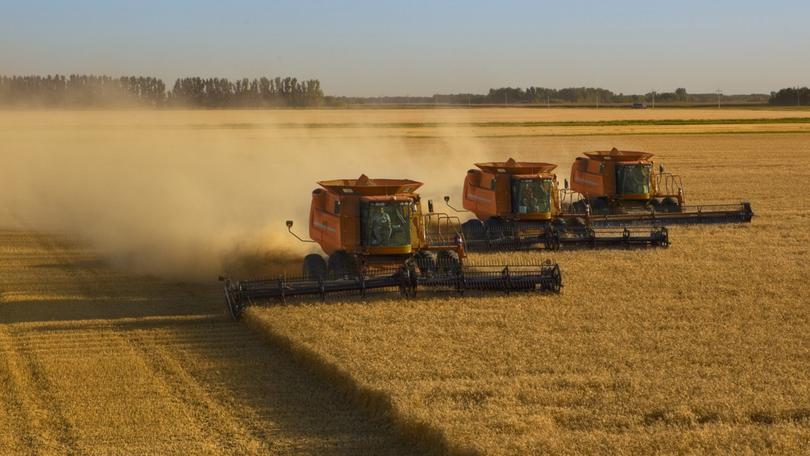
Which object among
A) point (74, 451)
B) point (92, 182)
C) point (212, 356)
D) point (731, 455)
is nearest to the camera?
point (731, 455)

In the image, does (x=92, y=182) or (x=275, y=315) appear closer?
(x=275, y=315)

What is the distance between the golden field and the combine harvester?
0.50 m

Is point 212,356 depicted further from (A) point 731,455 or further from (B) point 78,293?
(A) point 731,455

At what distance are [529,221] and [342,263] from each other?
7396 millimetres

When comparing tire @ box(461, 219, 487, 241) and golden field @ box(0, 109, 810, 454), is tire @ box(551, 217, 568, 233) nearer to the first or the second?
tire @ box(461, 219, 487, 241)

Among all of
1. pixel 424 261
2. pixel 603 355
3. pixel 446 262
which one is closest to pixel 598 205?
pixel 446 262

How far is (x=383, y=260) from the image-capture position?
18.2 metres

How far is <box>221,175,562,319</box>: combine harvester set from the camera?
17062 millimetres

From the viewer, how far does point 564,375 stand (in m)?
12.0

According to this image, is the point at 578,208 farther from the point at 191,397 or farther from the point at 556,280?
the point at 191,397

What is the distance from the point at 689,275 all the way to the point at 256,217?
11533mm

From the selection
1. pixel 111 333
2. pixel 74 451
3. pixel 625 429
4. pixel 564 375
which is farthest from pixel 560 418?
pixel 111 333

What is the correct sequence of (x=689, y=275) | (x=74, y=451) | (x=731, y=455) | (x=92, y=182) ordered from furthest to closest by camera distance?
1. (x=92, y=182)
2. (x=689, y=275)
3. (x=74, y=451)
4. (x=731, y=455)

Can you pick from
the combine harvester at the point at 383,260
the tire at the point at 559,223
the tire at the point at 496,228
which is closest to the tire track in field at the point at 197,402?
the combine harvester at the point at 383,260
